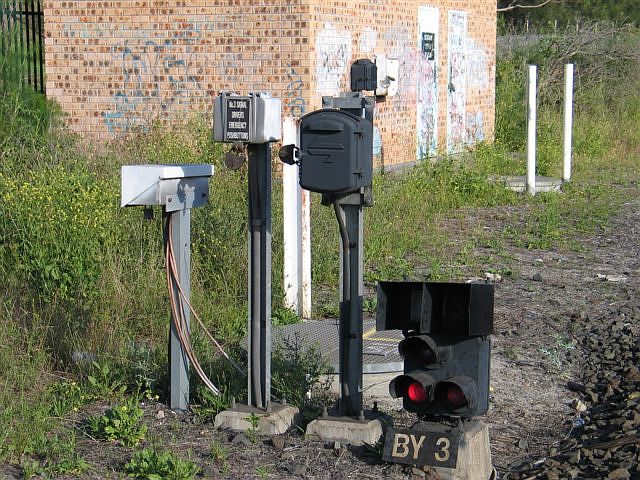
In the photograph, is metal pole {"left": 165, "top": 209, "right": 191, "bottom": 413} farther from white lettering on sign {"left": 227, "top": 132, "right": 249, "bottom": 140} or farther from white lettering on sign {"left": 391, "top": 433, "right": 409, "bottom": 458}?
white lettering on sign {"left": 391, "top": 433, "right": 409, "bottom": 458}

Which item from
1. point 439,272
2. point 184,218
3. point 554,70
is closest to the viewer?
point 184,218

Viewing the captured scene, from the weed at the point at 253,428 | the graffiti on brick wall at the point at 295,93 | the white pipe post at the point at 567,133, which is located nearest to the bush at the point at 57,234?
the weed at the point at 253,428

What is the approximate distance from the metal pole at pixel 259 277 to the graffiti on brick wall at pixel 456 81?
13268mm

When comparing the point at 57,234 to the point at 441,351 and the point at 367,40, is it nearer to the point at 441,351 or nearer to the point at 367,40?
the point at 441,351

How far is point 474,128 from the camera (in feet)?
65.5

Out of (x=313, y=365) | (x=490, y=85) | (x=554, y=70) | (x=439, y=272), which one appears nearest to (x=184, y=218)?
(x=313, y=365)

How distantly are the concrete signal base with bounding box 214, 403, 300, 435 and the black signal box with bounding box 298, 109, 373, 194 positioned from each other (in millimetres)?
1225

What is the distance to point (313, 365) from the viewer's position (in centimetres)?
639

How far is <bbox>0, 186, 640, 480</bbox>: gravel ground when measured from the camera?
529 cm

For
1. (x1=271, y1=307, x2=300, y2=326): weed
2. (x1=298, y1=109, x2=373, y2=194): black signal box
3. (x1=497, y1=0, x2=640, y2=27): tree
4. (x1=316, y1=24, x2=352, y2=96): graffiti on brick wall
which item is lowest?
(x1=271, y1=307, x2=300, y2=326): weed

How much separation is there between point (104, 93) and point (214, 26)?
6.05ft

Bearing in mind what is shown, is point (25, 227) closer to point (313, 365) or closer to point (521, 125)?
point (313, 365)

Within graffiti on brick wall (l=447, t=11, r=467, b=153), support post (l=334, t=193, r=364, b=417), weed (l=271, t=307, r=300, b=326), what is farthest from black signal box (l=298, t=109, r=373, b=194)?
graffiti on brick wall (l=447, t=11, r=467, b=153)

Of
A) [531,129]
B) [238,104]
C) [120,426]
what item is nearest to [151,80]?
[531,129]
